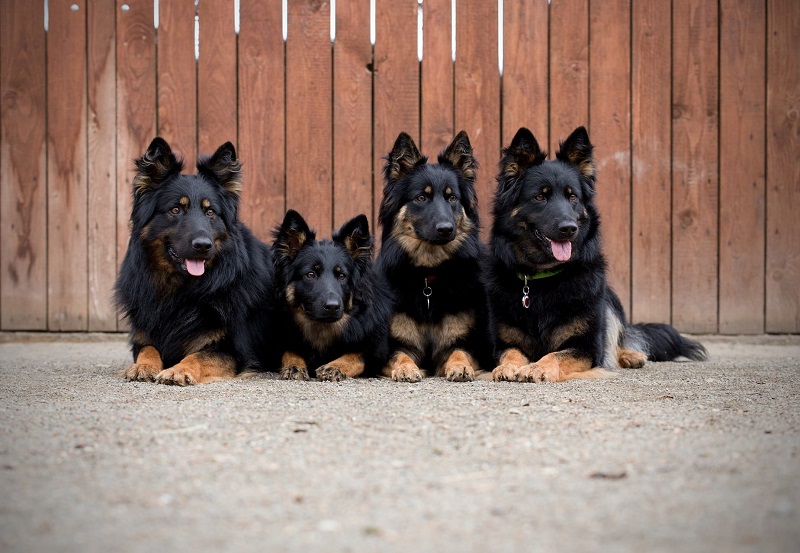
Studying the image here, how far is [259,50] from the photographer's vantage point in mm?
6227

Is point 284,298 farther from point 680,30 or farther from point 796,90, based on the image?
point 796,90

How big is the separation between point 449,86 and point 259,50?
1.55 m

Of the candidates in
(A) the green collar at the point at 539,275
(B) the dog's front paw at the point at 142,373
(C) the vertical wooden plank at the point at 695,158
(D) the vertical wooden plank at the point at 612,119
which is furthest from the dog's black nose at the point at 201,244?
(C) the vertical wooden plank at the point at 695,158

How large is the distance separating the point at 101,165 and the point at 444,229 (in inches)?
126

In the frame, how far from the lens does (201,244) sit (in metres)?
4.22

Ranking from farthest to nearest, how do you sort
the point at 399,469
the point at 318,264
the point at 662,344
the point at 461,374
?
1. the point at 662,344
2. the point at 318,264
3. the point at 461,374
4. the point at 399,469

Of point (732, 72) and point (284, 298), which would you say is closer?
point (284, 298)

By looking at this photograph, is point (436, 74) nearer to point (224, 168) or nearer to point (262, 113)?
point (262, 113)

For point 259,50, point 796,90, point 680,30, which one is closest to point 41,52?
point 259,50

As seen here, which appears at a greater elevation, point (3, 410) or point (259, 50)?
point (259, 50)

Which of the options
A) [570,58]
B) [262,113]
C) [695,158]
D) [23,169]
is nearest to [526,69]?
[570,58]

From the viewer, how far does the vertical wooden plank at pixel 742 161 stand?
6223 mm

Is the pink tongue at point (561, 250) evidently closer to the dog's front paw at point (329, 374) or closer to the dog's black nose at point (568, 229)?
the dog's black nose at point (568, 229)

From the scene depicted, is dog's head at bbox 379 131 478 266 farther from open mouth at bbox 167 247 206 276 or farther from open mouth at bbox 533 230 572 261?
open mouth at bbox 167 247 206 276
